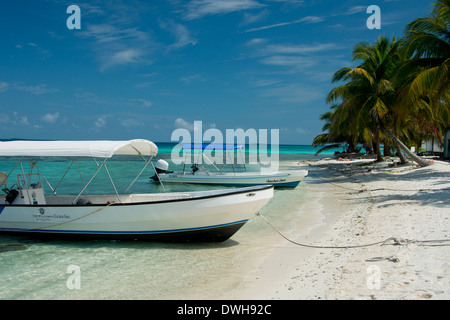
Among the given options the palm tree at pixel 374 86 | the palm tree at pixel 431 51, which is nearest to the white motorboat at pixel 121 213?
the palm tree at pixel 431 51

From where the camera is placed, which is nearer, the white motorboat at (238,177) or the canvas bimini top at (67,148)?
the canvas bimini top at (67,148)

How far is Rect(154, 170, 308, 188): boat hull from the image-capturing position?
20.4 metres

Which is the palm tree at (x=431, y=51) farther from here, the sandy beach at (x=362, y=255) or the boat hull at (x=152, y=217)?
the boat hull at (x=152, y=217)

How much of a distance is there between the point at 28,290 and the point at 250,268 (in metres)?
4.20

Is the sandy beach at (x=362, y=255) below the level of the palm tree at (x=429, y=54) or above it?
below

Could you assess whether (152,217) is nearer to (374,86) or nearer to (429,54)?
(429,54)

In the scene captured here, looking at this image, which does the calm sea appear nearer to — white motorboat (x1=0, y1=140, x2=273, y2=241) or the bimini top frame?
white motorboat (x1=0, y1=140, x2=273, y2=241)

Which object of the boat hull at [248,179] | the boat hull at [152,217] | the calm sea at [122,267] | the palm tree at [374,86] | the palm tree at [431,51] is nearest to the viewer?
the calm sea at [122,267]

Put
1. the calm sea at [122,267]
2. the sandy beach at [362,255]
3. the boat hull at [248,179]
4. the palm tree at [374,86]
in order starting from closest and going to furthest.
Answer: the sandy beach at [362,255]
the calm sea at [122,267]
the boat hull at [248,179]
the palm tree at [374,86]

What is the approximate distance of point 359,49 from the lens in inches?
968

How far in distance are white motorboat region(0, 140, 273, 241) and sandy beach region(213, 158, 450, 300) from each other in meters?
1.32

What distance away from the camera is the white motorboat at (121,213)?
8055 mm

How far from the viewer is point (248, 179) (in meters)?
20.9
